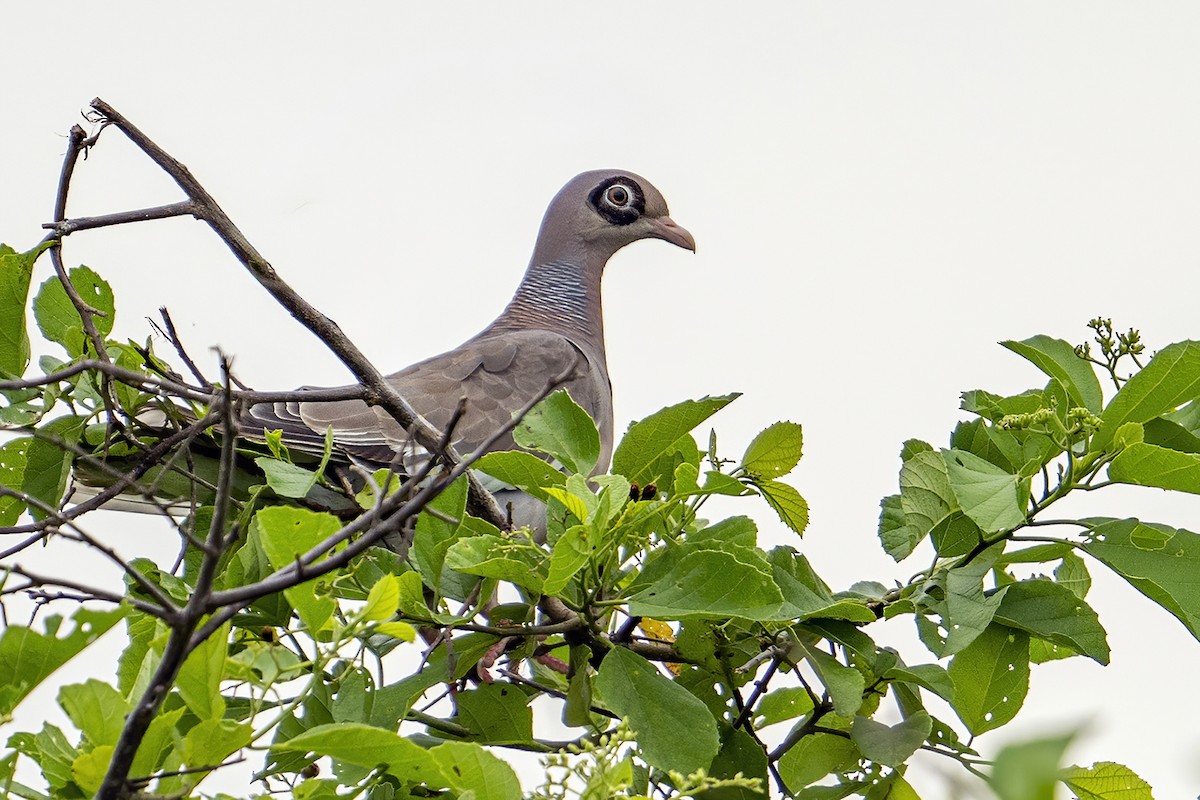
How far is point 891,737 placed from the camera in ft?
6.58

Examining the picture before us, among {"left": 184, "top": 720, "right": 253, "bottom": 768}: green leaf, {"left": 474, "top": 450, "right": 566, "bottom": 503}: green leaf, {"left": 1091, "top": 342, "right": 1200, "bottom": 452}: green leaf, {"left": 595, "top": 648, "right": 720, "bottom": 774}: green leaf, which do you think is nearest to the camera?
{"left": 184, "top": 720, "right": 253, "bottom": 768}: green leaf

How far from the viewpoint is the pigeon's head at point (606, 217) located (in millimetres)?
5734

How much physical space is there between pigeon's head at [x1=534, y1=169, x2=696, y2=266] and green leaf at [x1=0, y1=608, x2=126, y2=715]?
4498 millimetres

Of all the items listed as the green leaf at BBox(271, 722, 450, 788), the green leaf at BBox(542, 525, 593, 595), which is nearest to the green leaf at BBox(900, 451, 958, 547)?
the green leaf at BBox(542, 525, 593, 595)

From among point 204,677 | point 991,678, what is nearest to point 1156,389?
point 991,678

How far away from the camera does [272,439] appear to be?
207 centimetres

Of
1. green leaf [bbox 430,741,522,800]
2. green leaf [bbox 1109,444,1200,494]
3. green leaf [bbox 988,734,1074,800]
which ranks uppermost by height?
green leaf [bbox 1109,444,1200,494]

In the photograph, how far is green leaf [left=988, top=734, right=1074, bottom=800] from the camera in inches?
17.8

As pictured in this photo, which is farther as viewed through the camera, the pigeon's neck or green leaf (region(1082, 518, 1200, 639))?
the pigeon's neck

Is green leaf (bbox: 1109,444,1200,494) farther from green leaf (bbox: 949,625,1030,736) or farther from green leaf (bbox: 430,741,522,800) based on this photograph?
green leaf (bbox: 430,741,522,800)

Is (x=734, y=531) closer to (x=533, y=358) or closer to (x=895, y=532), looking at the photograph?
(x=895, y=532)

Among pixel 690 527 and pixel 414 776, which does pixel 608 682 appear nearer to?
pixel 690 527

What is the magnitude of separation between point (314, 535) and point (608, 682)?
0.63 meters

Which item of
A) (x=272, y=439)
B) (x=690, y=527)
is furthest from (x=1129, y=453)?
(x=272, y=439)
